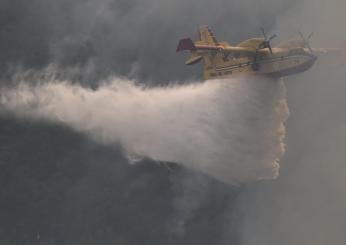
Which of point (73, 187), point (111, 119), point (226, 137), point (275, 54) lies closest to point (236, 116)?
point (226, 137)

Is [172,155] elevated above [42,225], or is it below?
above

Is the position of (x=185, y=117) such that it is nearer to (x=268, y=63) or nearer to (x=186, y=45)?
(x=186, y=45)

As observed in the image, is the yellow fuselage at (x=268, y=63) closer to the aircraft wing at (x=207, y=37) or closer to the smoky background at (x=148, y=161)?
the aircraft wing at (x=207, y=37)

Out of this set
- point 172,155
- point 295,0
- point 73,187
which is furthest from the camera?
point 295,0

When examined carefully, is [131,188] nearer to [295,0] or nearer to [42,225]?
[42,225]

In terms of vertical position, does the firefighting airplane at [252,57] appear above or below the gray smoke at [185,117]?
above

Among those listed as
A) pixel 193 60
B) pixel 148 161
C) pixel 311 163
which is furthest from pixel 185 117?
pixel 311 163

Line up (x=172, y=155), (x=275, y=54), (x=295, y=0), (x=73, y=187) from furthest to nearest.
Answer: (x=295, y=0) < (x=73, y=187) < (x=172, y=155) < (x=275, y=54)

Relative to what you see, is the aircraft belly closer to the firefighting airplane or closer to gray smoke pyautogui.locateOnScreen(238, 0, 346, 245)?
the firefighting airplane

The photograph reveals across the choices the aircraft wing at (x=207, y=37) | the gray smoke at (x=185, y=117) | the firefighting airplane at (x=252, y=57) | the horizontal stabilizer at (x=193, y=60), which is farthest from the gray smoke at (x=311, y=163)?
the horizontal stabilizer at (x=193, y=60)
